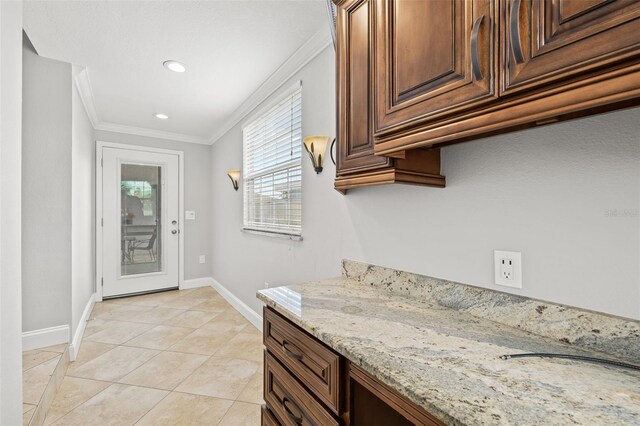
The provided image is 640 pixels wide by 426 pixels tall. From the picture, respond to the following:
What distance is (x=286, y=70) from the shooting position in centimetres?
251

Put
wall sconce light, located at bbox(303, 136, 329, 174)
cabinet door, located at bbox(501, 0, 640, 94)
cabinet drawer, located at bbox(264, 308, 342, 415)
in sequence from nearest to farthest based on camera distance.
Result: 1. cabinet door, located at bbox(501, 0, 640, 94)
2. cabinet drawer, located at bbox(264, 308, 342, 415)
3. wall sconce light, located at bbox(303, 136, 329, 174)

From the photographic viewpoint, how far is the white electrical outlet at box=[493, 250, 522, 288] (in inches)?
40.7

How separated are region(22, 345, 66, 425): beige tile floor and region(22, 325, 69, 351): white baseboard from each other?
41mm

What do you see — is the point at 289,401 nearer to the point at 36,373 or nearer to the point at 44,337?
the point at 36,373

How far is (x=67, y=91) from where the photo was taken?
2.47m

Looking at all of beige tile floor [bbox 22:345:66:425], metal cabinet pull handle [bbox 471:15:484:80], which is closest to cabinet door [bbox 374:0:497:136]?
metal cabinet pull handle [bbox 471:15:484:80]

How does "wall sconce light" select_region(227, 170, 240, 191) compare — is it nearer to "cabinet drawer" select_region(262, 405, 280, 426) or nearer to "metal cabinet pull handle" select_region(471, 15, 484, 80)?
"cabinet drawer" select_region(262, 405, 280, 426)

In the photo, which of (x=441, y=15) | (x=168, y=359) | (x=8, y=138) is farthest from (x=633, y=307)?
(x=168, y=359)

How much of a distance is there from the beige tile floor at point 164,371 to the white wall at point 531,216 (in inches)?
43.9

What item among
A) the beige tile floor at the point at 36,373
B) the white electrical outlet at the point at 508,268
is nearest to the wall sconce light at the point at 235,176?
the beige tile floor at the point at 36,373

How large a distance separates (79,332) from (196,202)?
7.77 ft

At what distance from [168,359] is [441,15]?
2901mm

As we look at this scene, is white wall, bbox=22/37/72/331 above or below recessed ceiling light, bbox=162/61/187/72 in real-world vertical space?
below

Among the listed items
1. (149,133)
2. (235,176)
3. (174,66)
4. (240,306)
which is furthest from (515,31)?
(149,133)
